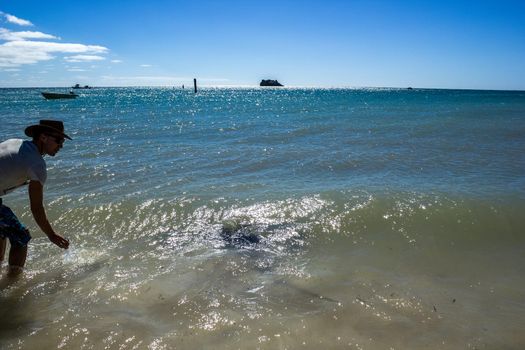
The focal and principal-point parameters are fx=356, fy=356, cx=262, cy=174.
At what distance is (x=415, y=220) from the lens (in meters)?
6.04

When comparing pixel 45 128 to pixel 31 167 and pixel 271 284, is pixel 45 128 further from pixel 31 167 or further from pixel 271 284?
pixel 271 284

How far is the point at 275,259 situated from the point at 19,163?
3.09 meters

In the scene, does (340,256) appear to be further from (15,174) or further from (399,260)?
(15,174)

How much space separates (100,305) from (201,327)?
115 centimetres

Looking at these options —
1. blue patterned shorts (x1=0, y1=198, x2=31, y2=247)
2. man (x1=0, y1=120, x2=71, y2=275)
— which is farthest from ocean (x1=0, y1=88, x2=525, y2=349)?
man (x1=0, y1=120, x2=71, y2=275)

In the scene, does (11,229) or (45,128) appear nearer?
(45,128)

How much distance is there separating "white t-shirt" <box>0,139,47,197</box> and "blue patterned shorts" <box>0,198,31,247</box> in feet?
1.42

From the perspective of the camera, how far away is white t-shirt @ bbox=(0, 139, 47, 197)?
3.47 meters

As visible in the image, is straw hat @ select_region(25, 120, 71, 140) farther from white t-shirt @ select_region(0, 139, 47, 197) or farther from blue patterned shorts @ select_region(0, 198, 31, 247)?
blue patterned shorts @ select_region(0, 198, 31, 247)

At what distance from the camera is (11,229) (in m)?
3.94

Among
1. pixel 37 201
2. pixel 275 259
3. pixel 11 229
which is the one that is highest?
pixel 37 201

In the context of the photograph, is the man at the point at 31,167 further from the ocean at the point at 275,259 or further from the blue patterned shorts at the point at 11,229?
the ocean at the point at 275,259

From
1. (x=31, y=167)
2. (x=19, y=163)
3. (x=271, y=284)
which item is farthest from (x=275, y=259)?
(x=19, y=163)

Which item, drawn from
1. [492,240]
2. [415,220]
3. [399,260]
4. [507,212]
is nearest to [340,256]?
[399,260]
